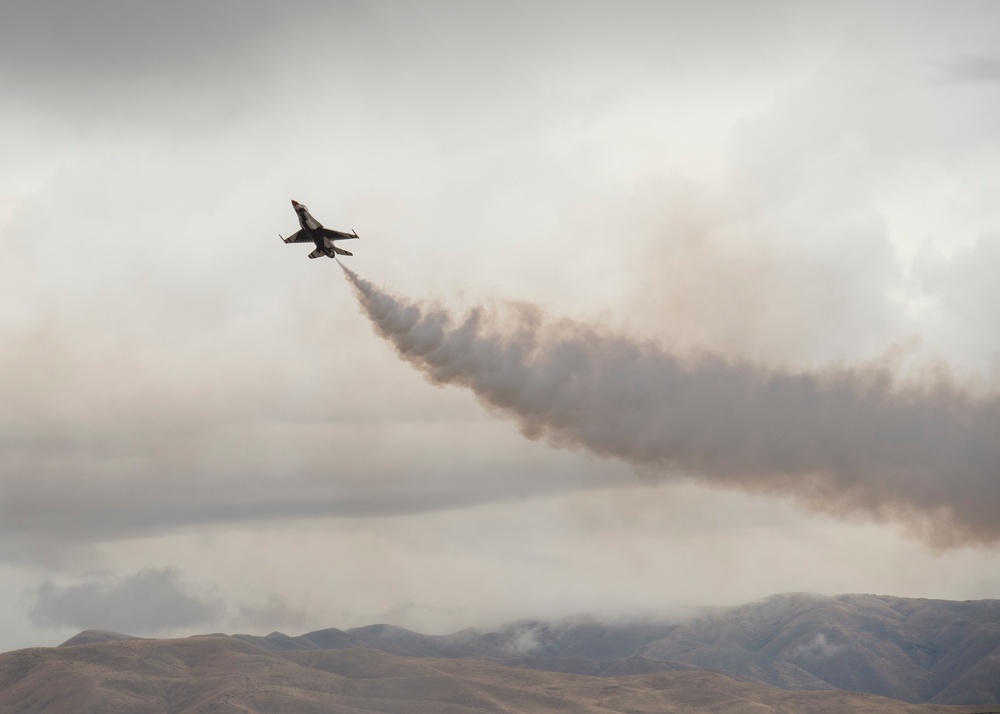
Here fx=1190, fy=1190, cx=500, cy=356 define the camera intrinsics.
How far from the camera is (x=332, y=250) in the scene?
13375cm

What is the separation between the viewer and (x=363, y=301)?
457 ft

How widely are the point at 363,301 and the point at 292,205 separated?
14.4 meters

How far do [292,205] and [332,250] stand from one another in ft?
21.7

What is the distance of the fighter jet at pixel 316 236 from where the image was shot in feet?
432

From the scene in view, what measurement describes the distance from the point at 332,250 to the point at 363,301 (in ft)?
27.1

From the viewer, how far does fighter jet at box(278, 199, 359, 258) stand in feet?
432

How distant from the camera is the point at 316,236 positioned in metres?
133

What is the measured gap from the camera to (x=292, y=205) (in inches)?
5207
